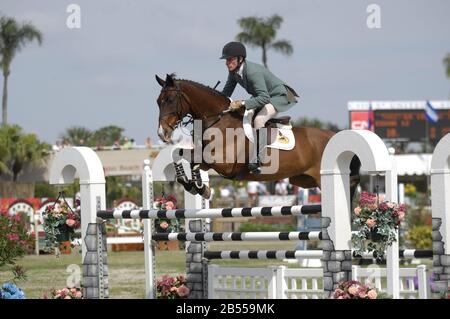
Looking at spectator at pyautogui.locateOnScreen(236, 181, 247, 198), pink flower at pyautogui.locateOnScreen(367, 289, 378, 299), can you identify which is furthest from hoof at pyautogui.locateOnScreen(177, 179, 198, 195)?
spectator at pyautogui.locateOnScreen(236, 181, 247, 198)

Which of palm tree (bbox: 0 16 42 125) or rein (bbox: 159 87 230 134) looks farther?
palm tree (bbox: 0 16 42 125)

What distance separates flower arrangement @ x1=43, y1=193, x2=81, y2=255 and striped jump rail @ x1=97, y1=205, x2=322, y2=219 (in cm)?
43

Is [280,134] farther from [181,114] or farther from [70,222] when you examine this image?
[70,222]

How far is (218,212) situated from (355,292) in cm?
166

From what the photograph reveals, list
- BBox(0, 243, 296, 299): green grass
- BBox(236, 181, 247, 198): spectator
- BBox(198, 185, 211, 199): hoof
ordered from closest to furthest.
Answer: BBox(198, 185, 211, 199): hoof → BBox(0, 243, 296, 299): green grass → BBox(236, 181, 247, 198): spectator

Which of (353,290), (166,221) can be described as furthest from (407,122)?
(353,290)

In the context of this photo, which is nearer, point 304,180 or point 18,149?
point 304,180

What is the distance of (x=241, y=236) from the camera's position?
27.4ft

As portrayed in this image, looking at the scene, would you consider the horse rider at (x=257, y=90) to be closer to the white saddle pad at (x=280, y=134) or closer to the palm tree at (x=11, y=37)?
the white saddle pad at (x=280, y=134)

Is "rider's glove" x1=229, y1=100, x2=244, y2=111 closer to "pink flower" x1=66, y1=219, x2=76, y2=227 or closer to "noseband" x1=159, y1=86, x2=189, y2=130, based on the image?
"noseband" x1=159, y1=86, x2=189, y2=130

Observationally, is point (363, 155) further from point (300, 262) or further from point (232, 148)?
point (300, 262)

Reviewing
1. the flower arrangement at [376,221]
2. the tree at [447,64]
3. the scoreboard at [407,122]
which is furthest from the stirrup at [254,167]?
the tree at [447,64]

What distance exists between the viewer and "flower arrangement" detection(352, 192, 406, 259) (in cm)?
739

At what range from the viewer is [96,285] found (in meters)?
9.12
